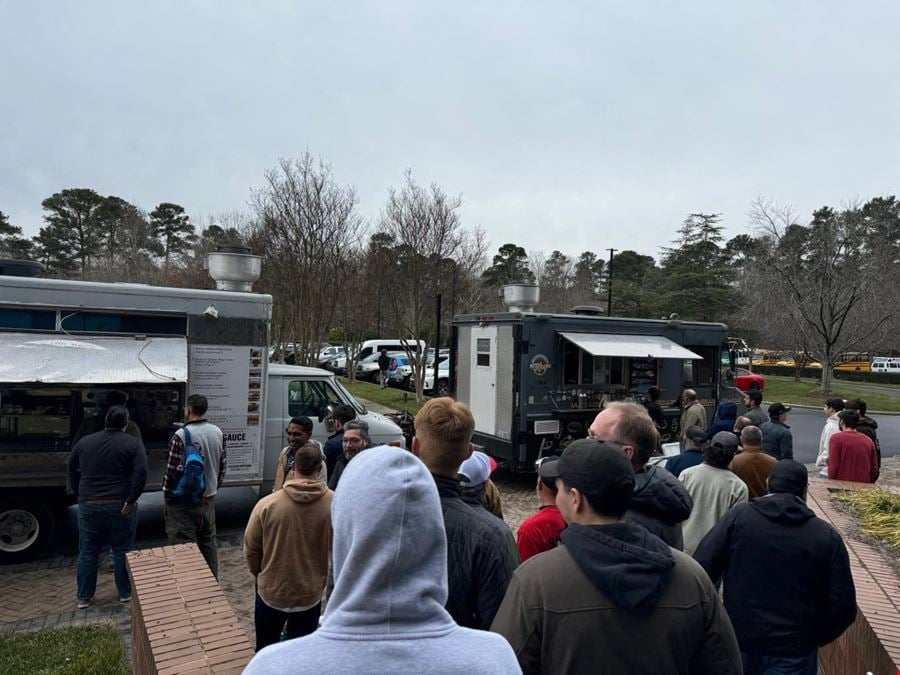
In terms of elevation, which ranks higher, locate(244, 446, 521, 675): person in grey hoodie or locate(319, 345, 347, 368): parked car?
locate(244, 446, 521, 675): person in grey hoodie

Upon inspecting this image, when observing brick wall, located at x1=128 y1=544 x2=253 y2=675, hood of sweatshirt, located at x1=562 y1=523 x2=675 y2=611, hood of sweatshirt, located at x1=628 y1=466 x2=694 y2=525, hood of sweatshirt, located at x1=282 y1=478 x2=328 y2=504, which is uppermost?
hood of sweatshirt, located at x1=562 y1=523 x2=675 y2=611

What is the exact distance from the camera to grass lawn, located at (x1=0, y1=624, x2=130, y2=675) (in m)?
4.15

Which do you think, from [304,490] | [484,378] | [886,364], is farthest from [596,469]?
[886,364]

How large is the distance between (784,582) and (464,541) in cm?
164

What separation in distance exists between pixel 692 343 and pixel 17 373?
1135 cm

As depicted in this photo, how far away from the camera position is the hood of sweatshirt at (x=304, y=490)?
12.2ft

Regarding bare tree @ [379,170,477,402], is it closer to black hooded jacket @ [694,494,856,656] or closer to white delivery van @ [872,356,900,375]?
black hooded jacket @ [694,494,856,656]

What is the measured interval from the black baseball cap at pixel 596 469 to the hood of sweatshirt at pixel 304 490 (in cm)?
224

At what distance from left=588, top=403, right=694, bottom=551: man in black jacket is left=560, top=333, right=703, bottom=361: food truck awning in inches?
283

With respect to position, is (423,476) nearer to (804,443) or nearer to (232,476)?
(232,476)

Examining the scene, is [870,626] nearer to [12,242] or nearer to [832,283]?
[832,283]

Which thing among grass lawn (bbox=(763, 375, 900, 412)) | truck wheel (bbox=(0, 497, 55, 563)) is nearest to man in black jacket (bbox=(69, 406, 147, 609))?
truck wheel (bbox=(0, 497, 55, 563))

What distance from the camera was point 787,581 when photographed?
284 centimetres

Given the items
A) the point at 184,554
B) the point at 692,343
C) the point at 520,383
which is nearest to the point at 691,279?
the point at 692,343
